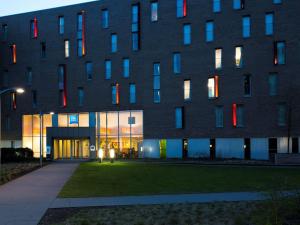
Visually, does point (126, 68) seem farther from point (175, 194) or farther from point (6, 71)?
point (175, 194)

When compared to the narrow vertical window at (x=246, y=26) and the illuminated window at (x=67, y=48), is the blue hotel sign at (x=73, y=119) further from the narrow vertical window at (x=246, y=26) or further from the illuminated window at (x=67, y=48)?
the narrow vertical window at (x=246, y=26)

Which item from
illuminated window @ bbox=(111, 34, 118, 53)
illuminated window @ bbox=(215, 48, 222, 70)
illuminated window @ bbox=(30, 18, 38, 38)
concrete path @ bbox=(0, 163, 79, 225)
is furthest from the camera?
illuminated window @ bbox=(30, 18, 38, 38)

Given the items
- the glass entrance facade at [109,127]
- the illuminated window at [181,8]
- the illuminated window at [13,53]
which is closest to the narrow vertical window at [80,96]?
the glass entrance facade at [109,127]

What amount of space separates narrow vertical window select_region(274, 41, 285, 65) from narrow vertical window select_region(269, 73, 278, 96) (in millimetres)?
1425

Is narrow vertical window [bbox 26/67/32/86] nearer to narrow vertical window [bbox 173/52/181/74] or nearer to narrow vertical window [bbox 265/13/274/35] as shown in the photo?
narrow vertical window [bbox 173/52/181/74]

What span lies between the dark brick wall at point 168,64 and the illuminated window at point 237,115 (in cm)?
52

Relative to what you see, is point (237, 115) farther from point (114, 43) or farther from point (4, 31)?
point (4, 31)

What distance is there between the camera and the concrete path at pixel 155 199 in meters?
14.6

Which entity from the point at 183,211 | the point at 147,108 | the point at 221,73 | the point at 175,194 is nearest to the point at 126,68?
the point at 147,108

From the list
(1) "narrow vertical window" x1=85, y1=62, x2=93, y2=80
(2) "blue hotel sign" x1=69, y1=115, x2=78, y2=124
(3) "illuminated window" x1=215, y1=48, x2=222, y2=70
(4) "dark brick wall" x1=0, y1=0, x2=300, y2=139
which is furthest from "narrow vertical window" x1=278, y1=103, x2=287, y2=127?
(2) "blue hotel sign" x1=69, y1=115, x2=78, y2=124

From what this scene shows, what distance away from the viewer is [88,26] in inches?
2331

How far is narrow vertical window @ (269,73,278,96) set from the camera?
162 ft

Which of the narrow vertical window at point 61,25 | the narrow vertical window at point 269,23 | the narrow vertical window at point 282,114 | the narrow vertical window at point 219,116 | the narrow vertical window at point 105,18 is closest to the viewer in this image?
the narrow vertical window at point 282,114

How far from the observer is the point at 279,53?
162 ft
